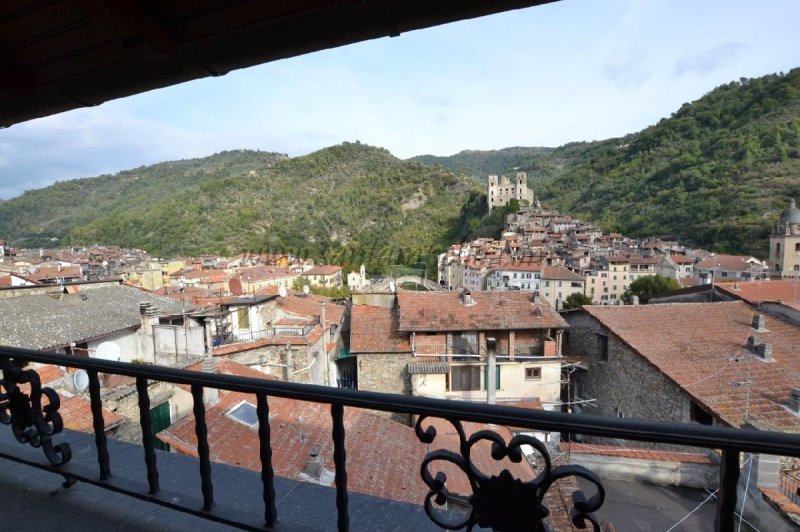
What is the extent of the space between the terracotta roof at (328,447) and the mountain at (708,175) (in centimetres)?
6342

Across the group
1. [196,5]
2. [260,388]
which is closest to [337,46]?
[196,5]

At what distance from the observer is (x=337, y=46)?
4.27ft

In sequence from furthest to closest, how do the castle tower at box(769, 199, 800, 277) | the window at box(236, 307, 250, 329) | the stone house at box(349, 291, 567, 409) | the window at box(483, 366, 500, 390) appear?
the castle tower at box(769, 199, 800, 277) → the window at box(236, 307, 250, 329) → the stone house at box(349, 291, 567, 409) → the window at box(483, 366, 500, 390)

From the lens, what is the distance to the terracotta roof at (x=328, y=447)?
633 centimetres

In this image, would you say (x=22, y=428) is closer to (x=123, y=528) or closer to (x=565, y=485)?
(x=123, y=528)

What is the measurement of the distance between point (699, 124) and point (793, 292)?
4291 inches

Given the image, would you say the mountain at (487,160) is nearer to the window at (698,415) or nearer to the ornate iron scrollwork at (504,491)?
the window at (698,415)

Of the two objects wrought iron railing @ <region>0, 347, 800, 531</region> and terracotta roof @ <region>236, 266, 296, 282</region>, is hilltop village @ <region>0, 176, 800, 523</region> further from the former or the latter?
terracotta roof @ <region>236, 266, 296, 282</region>

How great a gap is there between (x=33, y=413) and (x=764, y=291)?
18.8 meters

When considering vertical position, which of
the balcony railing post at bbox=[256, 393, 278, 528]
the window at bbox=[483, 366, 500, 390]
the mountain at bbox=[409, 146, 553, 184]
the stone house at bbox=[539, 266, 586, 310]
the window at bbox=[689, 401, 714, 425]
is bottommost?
the stone house at bbox=[539, 266, 586, 310]

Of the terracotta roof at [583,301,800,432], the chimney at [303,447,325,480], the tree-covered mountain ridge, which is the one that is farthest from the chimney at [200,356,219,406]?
the tree-covered mountain ridge

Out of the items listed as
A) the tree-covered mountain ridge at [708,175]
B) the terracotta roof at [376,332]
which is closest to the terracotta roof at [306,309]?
the terracotta roof at [376,332]

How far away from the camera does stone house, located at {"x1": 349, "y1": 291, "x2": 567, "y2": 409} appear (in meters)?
13.2

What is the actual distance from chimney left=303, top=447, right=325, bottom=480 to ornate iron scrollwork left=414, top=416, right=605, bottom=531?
17.9 feet
